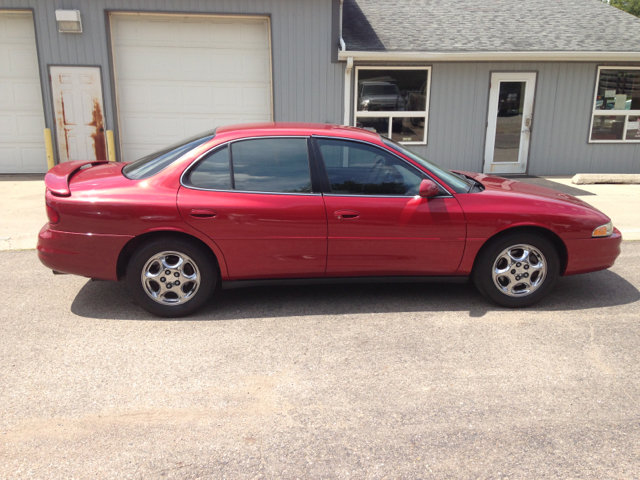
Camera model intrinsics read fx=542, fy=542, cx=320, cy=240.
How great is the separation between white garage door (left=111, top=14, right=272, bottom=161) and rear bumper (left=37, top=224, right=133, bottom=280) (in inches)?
292

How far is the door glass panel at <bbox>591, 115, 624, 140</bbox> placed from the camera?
40.1 feet

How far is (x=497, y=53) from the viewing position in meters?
11.0

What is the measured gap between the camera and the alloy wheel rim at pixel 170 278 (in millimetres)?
4320

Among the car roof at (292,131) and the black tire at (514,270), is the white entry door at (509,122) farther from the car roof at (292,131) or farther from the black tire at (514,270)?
the car roof at (292,131)

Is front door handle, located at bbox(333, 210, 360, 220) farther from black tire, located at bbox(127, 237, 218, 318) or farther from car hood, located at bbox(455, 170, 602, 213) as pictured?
car hood, located at bbox(455, 170, 602, 213)

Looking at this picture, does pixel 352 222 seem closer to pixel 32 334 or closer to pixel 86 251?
pixel 86 251

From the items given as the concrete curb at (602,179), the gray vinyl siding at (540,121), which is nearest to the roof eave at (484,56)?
the gray vinyl siding at (540,121)

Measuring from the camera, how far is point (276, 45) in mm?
10844

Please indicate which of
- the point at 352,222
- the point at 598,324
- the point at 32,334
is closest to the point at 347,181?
the point at 352,222

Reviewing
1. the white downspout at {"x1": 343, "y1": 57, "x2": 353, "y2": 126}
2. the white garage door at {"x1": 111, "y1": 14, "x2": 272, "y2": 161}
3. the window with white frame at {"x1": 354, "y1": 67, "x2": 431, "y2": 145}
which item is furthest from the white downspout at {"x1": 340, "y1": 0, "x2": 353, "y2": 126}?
the white garage door at {"x1": 111, "y1": 14, "x2": 272, "y2": 161}

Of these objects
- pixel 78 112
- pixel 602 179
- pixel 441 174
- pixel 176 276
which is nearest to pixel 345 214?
pixel 441 174

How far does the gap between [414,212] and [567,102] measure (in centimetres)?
928

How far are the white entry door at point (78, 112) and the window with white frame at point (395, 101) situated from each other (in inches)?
206

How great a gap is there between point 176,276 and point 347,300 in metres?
1.52
